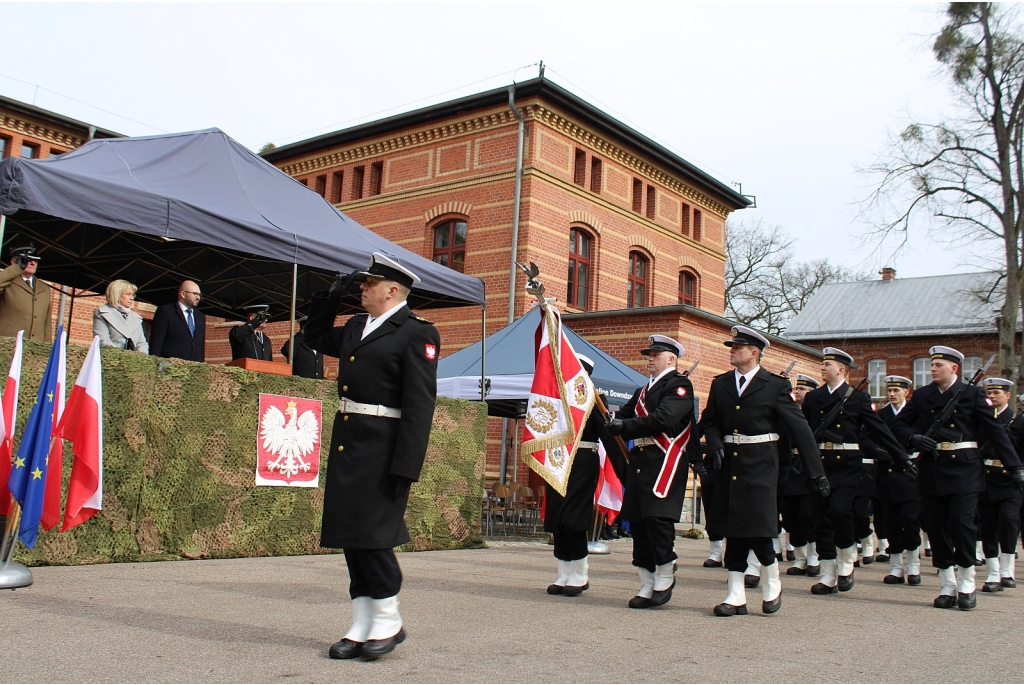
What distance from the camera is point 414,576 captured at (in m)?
8.38

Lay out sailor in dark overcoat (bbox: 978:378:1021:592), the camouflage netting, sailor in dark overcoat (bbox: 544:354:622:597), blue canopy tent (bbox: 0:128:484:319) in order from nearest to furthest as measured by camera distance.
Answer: sailor in dark overcoat (bbox: 544:354:622:597) → the camouflage netting → blue canopy tent (bbox: 0:128:484:319) → sailor in dark overcoat (bbox: 978:378:1021:592)

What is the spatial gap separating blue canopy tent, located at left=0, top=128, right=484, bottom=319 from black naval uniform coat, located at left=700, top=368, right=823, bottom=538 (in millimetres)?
5169

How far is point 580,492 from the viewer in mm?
7891

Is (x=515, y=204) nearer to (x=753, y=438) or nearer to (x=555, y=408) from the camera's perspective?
(x=555, y=408)

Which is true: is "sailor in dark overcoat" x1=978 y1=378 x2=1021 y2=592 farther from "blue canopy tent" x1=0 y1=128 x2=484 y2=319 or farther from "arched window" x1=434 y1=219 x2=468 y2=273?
"arched window" x1=434 y1=219 x2=468 y2=273

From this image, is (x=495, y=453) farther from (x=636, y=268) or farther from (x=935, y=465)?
(x=935, y=465)

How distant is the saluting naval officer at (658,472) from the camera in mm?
7008

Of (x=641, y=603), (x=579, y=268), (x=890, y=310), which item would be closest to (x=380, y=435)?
(x=641, y=603)

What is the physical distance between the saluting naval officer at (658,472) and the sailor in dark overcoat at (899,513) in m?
3.13

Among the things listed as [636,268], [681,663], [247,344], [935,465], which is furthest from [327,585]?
[636,268]

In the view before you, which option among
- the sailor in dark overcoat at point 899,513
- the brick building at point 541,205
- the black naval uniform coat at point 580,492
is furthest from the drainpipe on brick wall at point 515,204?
the black naval uniform coat at point 580,492

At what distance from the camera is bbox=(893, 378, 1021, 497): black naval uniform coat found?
806 centimetres

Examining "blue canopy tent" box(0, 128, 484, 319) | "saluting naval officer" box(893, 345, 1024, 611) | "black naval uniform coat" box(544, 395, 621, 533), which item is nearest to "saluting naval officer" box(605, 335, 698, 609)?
"black naval uniform coat" box(544, 395, 621, 533)

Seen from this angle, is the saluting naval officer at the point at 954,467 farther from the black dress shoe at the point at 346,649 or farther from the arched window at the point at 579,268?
the arched window at the point at 579,268
